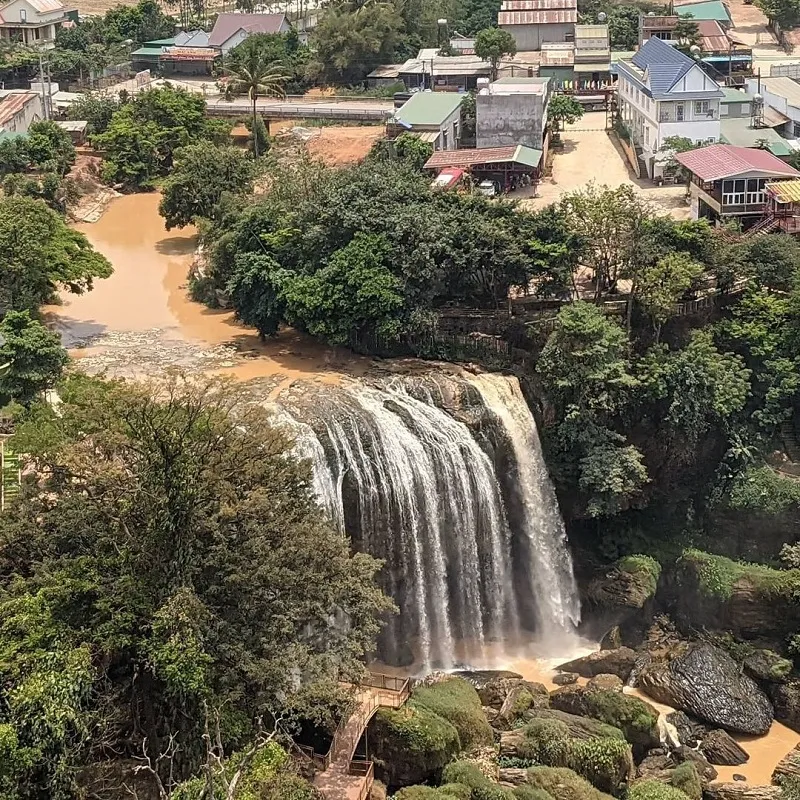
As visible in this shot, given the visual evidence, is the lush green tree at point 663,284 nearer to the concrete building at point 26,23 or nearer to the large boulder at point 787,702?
the large boulder at point 787,702

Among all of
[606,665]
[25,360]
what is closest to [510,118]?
[25,360]

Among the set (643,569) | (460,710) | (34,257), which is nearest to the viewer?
(460,710)

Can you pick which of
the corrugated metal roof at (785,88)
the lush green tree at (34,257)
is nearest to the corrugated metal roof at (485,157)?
the corrugated metal roof at (785,88)

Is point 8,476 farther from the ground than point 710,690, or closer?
farther from the ground

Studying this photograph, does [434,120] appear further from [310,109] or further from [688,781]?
[688,781]

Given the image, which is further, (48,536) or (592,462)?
(592,462)

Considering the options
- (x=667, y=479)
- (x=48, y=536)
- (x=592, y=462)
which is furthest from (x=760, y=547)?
(x=48, y=536)

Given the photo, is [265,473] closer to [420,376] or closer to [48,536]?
[48,536]

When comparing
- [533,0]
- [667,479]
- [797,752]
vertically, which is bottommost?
[797,752]
